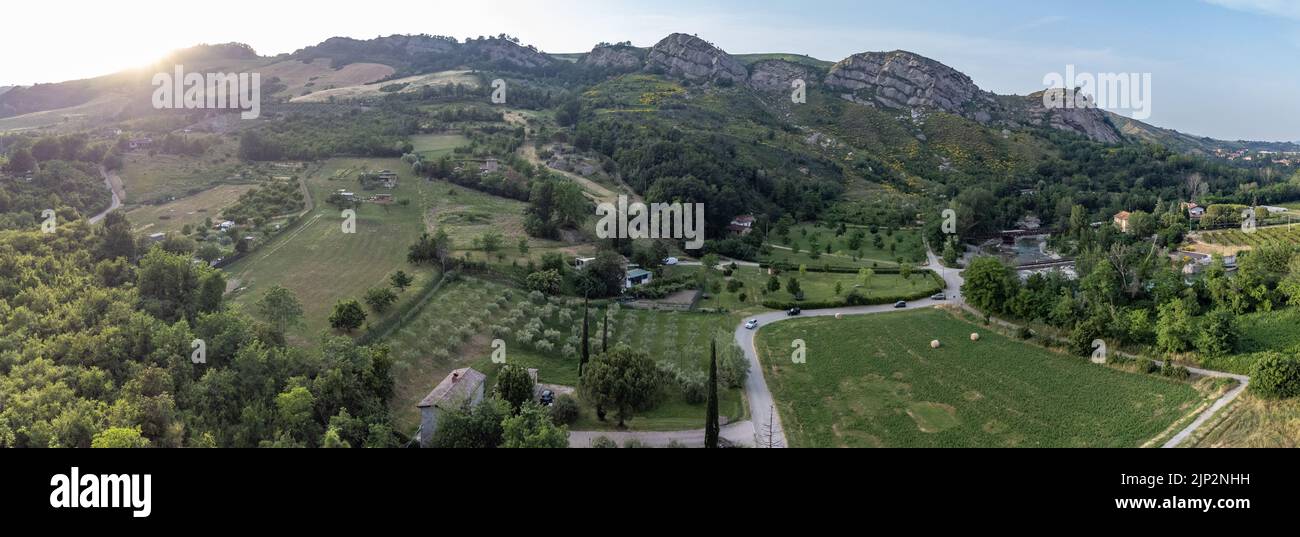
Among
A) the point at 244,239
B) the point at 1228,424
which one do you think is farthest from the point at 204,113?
the point at 1228,424

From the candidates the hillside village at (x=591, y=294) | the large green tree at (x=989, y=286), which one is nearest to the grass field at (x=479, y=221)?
the hillside village at (x=591, y=294)

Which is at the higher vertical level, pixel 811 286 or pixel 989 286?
pixel 989 286

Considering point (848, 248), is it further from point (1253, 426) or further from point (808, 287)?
point (1253, 426)

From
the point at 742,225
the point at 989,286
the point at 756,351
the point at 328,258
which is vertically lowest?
the point at 756,351

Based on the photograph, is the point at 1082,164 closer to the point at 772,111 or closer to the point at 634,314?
the point at 772,111

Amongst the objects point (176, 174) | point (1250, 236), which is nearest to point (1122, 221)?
point (1250, 236)

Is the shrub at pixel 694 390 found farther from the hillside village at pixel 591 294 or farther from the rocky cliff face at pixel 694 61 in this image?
the rocky cliff face at pixel 694 61
